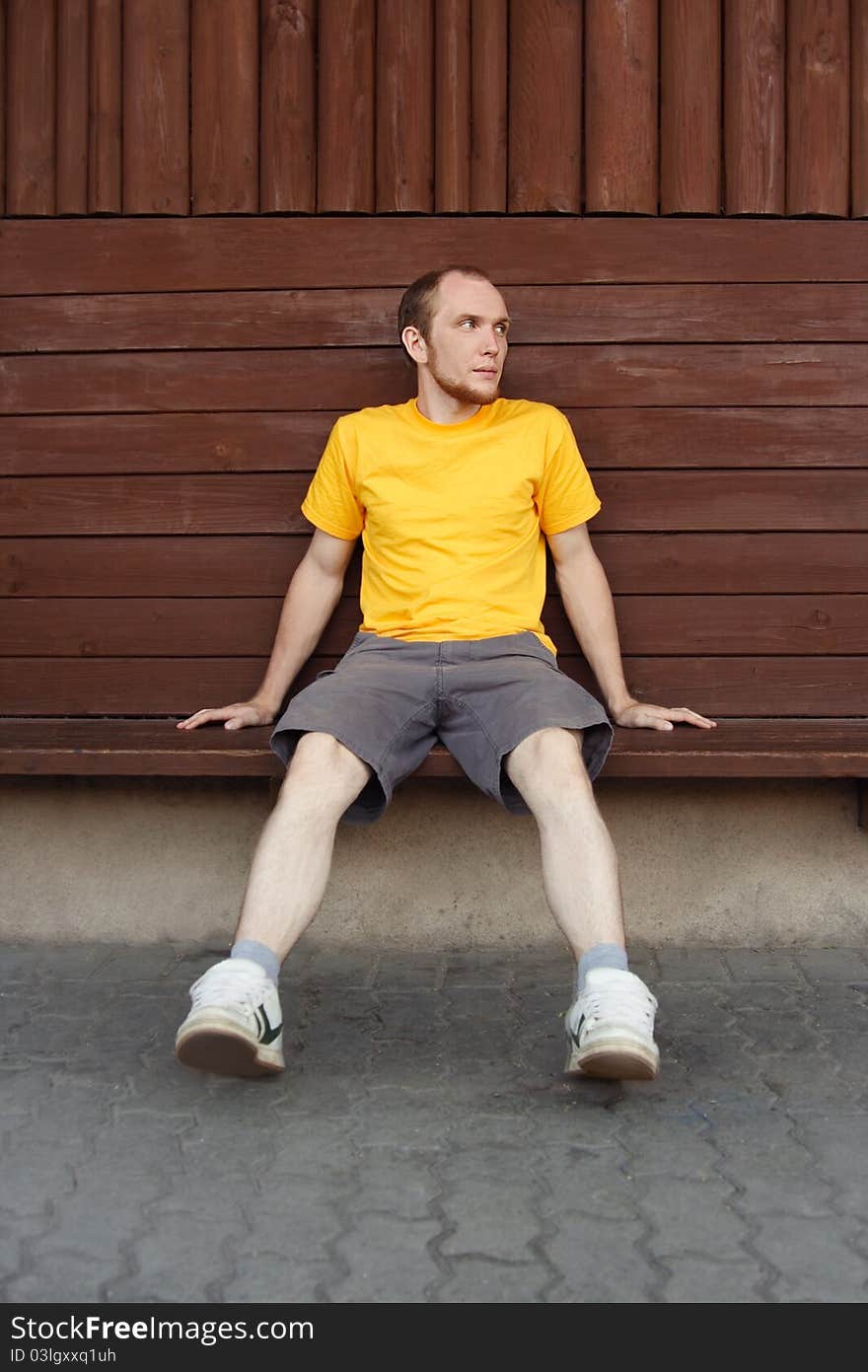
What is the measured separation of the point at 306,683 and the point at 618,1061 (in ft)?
6.17

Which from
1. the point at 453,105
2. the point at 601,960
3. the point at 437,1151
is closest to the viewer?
the point at 437,1151

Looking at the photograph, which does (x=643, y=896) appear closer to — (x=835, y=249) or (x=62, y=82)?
(x=835, y=249)

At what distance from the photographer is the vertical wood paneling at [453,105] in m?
3.97

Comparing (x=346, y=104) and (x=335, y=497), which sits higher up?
(x=346, y=104)

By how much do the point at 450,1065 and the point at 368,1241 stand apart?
849 mm

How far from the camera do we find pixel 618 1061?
2523mm

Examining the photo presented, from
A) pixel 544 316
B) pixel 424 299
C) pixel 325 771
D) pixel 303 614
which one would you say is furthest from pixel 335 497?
pixel 325 771

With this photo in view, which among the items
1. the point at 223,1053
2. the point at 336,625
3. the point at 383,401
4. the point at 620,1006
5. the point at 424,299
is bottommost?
the point at 223,1053

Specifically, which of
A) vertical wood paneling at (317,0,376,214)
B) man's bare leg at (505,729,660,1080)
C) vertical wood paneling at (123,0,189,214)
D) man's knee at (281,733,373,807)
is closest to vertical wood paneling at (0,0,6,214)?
vertical wood paneling at (123,0,189,214)

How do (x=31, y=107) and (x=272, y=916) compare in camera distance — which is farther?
(x=31, y=107)

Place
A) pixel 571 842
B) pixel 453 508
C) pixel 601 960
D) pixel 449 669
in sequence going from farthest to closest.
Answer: pixel 453 508 < pixel 449 669 < pixel 571 842 < pixel 601 960

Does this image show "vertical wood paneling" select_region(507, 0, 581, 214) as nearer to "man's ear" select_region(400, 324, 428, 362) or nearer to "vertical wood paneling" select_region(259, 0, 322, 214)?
"vertical wood paneling" select_region(259, 0, 322, 214)

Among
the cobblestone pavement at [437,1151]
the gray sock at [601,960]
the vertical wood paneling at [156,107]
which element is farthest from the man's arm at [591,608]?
the vertical wood paneling at [156,107]

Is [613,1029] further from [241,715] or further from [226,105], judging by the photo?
[226,105]
